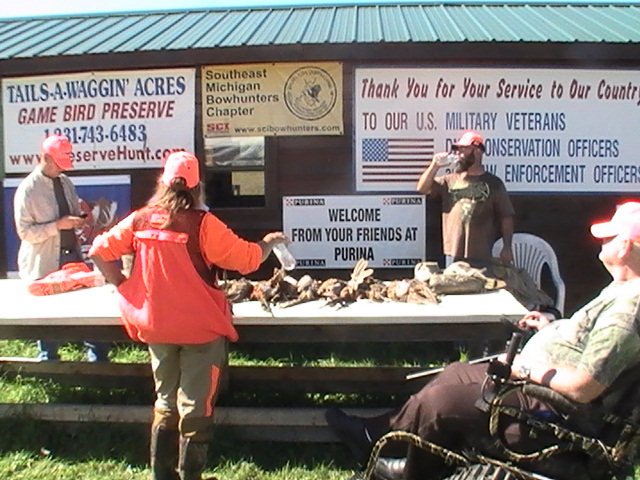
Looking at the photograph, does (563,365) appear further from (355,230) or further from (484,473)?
(355,230)

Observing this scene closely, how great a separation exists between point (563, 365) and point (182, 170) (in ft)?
6.67

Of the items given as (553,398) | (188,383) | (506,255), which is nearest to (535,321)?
(553,398)

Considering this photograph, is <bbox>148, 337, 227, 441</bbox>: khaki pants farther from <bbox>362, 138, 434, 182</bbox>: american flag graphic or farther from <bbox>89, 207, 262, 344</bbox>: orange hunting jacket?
<bbox>362, 138, 434, 182</bbox>: american flag graphic

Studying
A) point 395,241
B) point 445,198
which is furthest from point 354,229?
point 445,198

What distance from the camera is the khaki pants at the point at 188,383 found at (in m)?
3.34

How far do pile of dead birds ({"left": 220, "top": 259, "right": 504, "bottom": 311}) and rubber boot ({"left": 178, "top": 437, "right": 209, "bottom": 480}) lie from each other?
1.04 metres

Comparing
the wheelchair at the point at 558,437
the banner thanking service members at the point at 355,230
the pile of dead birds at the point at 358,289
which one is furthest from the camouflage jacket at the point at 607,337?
the banner thanking service members at the point at 355,230

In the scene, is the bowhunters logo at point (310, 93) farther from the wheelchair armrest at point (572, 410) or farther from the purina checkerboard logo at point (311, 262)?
the wheelchair armrest at point (572, 410)

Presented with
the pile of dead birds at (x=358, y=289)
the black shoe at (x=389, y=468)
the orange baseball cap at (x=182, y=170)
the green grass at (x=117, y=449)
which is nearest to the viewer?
the black shoe at (x=389, y=468)

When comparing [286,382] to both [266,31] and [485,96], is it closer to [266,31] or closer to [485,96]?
[485,96]

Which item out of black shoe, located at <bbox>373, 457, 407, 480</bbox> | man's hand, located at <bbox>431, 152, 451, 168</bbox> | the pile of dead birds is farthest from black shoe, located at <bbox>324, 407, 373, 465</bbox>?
man's hand, located at <bbox>431, 152, 451, 168</bbox>

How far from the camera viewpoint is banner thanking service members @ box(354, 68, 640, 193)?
6.52 metres

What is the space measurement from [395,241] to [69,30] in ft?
17.0

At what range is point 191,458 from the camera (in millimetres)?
3355
